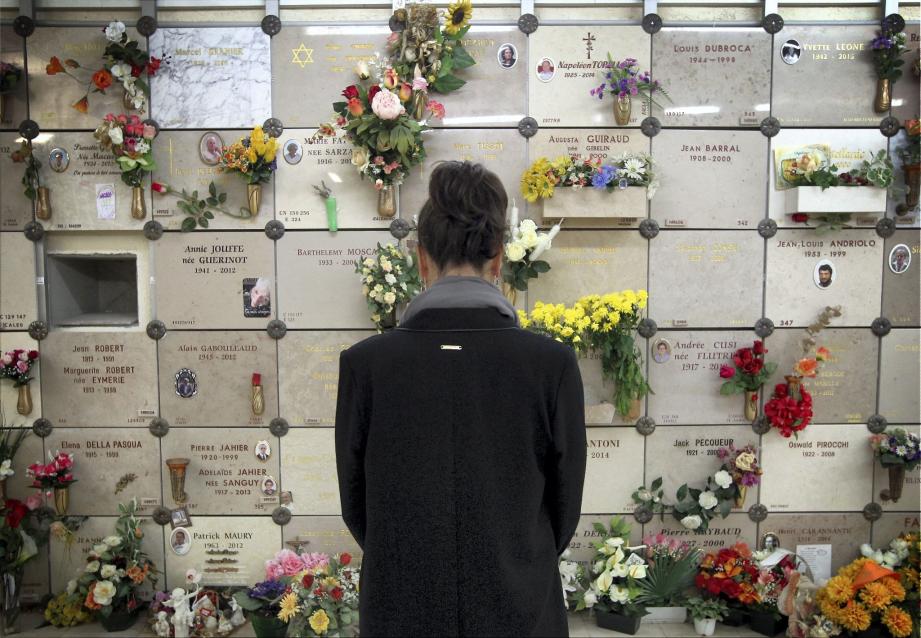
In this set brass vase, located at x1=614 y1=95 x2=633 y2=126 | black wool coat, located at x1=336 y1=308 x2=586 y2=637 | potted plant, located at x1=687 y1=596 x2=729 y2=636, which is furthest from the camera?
brass vase, located at x1=614 y1=95 x2=633 y2=126

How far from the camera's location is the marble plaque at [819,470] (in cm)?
339

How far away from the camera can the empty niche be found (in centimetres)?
344

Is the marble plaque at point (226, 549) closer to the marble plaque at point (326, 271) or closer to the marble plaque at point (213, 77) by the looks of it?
the marble plaque at point (326, 271)

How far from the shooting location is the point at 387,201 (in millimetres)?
3271

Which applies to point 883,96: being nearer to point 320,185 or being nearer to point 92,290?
point 320,185

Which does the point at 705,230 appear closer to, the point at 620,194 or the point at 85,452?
the point at 620,194

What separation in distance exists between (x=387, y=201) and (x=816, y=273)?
2171 millimetres

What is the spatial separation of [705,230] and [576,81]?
98cm

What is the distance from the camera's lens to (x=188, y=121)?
10.9 feet

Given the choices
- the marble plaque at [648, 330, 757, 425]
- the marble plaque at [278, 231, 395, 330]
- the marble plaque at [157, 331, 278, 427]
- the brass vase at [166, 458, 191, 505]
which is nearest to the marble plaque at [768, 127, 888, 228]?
the marble plaque at [648, 330, 757, 425]

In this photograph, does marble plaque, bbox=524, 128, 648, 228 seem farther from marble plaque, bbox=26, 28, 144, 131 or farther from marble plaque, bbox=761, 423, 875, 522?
marble plaque, bbox=26, 28, 144, 131

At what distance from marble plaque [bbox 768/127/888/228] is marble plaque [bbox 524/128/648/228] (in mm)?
605

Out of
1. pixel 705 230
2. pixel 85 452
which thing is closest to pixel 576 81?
pixel 705 230

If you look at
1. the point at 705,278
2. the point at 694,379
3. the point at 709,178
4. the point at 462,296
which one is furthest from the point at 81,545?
the point at 709,178
